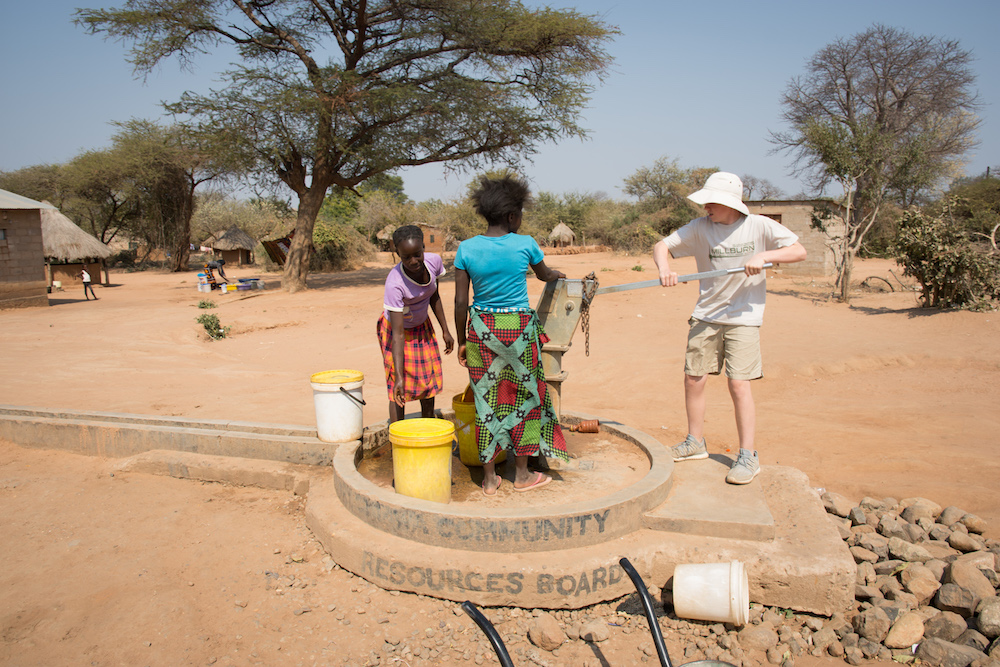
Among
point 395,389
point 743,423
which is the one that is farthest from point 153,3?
point 743,423

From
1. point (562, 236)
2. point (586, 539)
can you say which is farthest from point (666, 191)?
point (586, 539)

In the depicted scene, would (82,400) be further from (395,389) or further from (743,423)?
(743,423)

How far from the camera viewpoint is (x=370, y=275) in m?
22.3

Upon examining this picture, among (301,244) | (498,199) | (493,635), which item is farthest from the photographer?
(301,244)

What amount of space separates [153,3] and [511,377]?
16.5 meters

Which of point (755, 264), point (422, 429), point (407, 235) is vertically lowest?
point (422, 429)

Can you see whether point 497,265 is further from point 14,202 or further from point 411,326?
point 14,202

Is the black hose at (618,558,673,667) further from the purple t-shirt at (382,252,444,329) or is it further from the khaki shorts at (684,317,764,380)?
the purple t-shirt at (382,252,444,329)

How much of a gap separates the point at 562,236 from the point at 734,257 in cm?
3061

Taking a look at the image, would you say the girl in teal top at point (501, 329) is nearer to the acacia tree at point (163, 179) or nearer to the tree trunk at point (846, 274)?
the tree trunk at point (846, 274)

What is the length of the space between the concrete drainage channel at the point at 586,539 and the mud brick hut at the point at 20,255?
14.4 m

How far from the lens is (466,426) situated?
3.59 m

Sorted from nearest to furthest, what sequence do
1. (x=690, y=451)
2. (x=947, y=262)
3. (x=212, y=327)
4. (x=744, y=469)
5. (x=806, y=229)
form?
(x=744, y=469), (x=690, y=451), (x=947, y=262), (x=212, y=327), (x=806, y=229)

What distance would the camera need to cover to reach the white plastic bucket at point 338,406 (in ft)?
12.5
